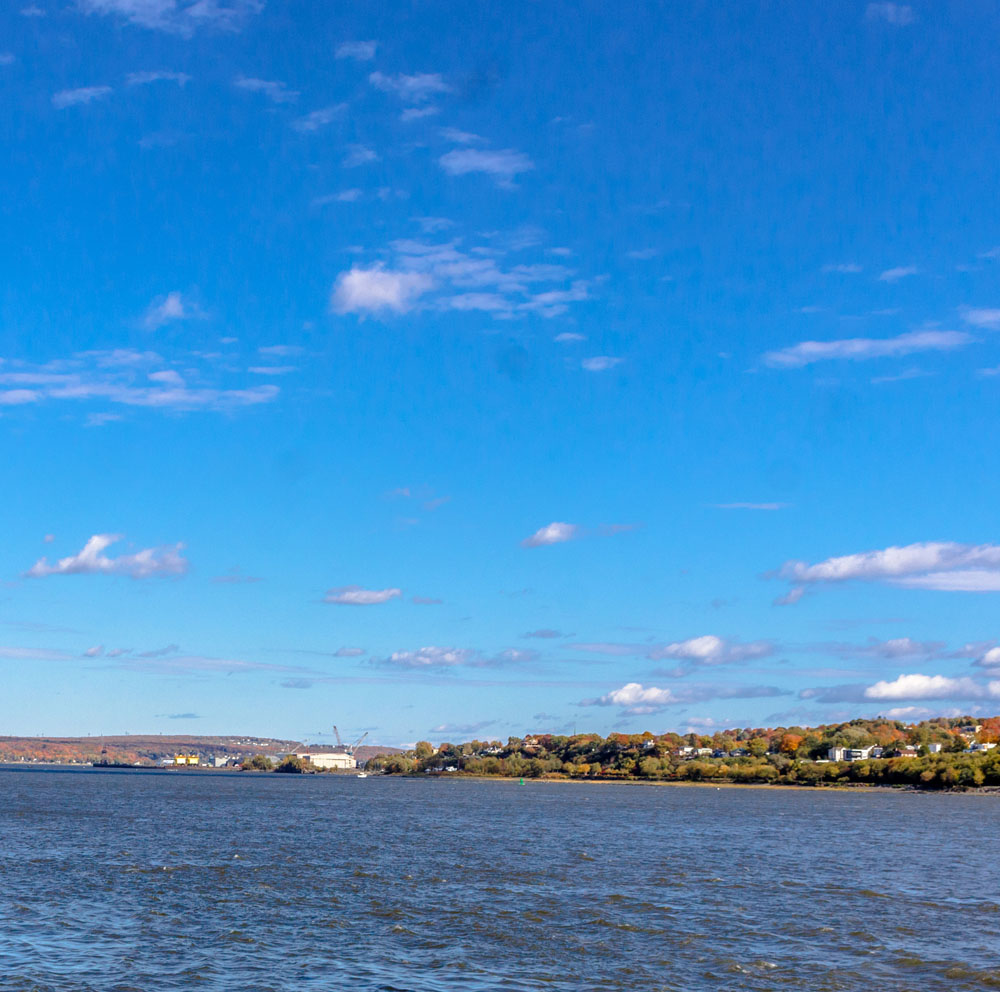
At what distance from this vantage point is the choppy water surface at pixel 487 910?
3588cm

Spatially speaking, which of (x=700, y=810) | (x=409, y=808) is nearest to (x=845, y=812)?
(x=700, y=810)

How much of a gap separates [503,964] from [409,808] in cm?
11950

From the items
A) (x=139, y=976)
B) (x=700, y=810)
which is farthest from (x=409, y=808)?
(x=139, y=976)

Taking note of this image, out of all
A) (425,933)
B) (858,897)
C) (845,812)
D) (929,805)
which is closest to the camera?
(425,933)

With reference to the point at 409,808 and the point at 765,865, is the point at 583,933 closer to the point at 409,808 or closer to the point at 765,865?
the point at 765,865

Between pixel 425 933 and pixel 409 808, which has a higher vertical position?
pixel 425 933

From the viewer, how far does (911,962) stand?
38688 mm

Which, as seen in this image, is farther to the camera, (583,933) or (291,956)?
(583,933)

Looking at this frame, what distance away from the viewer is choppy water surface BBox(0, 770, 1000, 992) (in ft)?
118

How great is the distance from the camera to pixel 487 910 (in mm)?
49250

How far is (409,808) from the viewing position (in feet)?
500

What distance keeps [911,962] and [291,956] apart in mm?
22683

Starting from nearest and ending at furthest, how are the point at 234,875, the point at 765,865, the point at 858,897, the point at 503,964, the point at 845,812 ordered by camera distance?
the point at 503,964 < the point at 858,897 < the point at 234,875 < the point at 765,865 < the point at 845,812

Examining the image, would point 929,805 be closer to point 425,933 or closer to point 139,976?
point 425,933
